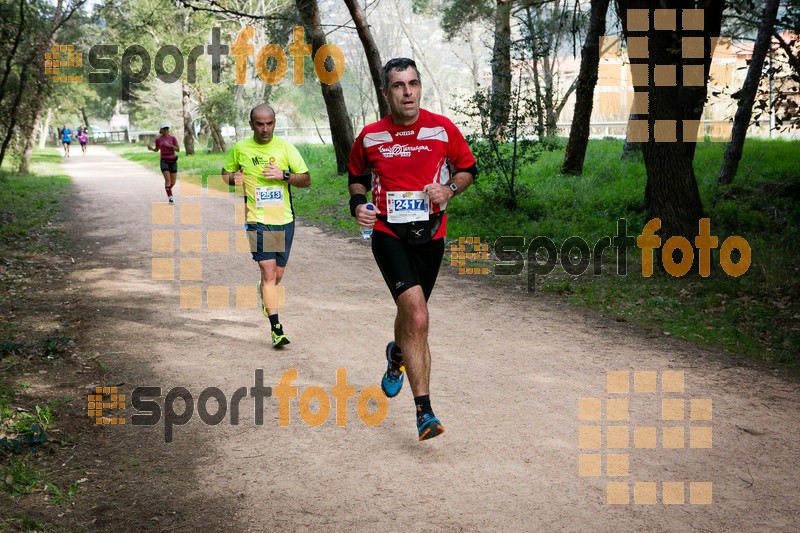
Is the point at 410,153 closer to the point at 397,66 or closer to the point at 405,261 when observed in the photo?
the point at 397,66

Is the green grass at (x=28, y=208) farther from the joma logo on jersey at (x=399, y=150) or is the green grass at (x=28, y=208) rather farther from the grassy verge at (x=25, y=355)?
the joma logo on jersey at (x=399, y=150)

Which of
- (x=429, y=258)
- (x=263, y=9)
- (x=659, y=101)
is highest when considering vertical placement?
(x=263, y=9)

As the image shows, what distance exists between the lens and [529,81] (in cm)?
1257

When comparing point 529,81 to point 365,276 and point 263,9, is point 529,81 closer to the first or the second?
point 365,276

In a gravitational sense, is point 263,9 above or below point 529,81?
above

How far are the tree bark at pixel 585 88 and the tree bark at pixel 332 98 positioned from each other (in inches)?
231

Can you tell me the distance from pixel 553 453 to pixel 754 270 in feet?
19.0

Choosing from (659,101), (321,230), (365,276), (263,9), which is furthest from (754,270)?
(263,9)

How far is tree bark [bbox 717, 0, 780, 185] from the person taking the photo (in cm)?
1090

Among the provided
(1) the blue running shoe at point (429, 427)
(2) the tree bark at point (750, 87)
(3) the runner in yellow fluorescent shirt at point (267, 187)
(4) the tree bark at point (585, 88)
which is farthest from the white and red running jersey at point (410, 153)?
(4) the tree bark at point (585, 88)

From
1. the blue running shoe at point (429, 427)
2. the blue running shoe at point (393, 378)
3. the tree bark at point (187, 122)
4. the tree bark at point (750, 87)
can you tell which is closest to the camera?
the blue running shoe at point (429, 427)

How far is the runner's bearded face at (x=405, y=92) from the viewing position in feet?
14.3

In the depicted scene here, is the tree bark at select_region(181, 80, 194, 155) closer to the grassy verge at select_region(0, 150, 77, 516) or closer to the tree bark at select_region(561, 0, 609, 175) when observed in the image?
the grassy verge at select_region(0, 150, 77, 516)

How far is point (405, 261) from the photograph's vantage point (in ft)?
14.9
